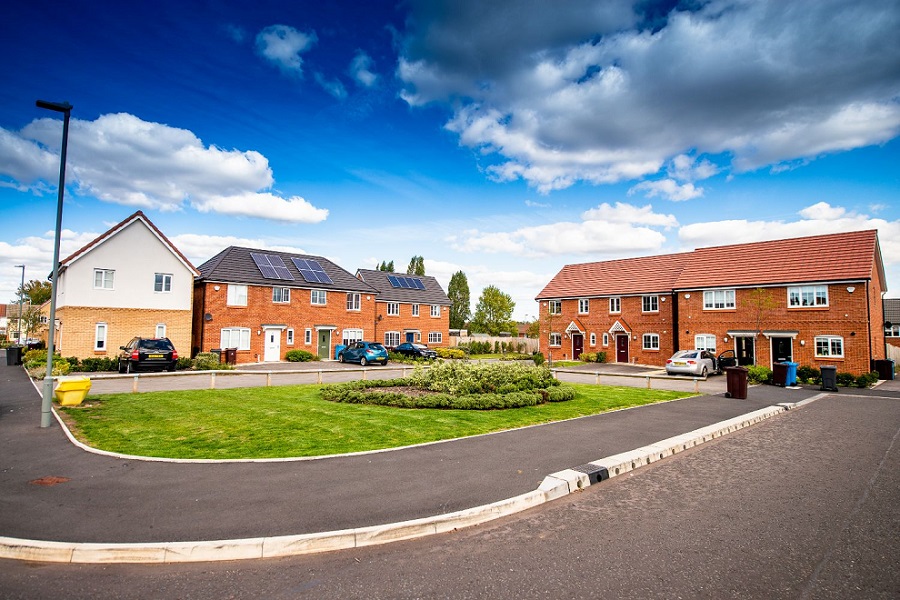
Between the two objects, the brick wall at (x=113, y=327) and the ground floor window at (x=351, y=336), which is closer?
the brick wall at (x=113, y=327)

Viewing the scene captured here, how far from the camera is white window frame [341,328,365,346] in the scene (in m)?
40.5

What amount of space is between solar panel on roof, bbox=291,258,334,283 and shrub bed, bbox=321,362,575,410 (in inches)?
921

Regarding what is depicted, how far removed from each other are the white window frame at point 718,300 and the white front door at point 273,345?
3110 cm

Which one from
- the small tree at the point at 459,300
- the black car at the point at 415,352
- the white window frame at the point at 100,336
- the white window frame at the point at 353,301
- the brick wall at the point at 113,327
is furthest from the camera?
the small tree at the point at 459,300

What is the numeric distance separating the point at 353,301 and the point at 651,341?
24613mm

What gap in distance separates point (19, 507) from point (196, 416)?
6.20 m

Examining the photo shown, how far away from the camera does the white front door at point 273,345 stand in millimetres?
35969

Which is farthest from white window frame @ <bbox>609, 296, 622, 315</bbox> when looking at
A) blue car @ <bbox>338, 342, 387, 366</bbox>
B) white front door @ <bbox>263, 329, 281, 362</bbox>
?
white front door @ <bbox>263, 329, 281, 362</bbox>

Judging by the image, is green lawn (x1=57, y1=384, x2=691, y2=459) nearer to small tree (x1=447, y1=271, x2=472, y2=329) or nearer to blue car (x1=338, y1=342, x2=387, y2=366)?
blue car (x1=338, y1=342, x2=387, y2=366)

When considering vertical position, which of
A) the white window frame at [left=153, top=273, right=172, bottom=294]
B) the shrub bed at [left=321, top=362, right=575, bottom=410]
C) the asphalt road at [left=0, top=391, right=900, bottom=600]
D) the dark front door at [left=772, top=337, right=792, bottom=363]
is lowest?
the asphalt road at [left=0, top=391, right=900, bottom=600]

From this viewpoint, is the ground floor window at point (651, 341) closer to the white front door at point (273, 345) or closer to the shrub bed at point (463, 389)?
the shrub bed at point (463, 389)

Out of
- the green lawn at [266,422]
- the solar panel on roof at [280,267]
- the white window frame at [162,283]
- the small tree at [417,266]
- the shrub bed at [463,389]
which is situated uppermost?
the small tree at [417,266]

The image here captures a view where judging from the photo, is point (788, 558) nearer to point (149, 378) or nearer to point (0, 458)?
point (0, 458)

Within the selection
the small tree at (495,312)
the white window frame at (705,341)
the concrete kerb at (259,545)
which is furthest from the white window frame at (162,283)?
the small tree at (495,312)
